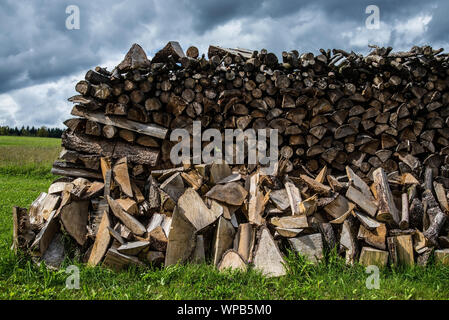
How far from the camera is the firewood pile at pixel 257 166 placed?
3.04 m

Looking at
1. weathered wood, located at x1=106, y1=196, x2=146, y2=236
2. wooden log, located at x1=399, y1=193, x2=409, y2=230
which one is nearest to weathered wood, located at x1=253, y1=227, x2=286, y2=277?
weathered wood, located at x1=106, y1=196, x2=146, y2=236

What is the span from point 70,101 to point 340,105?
3.31m

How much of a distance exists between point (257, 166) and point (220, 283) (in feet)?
5.26

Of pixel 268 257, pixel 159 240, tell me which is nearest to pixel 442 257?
pixel 268 257

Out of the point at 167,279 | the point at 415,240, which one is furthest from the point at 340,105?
the point at 167,279

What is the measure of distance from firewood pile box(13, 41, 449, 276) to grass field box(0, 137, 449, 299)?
7.2 inches

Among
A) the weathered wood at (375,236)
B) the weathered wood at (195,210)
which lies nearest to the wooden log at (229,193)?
the weathered wood at (195,210)

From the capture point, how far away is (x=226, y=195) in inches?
127

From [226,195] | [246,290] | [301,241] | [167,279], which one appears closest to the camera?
[246,290]

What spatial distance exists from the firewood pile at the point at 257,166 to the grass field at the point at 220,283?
184 millimetres

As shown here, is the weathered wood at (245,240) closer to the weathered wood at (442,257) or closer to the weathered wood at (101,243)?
the weathered wood at (101,243)

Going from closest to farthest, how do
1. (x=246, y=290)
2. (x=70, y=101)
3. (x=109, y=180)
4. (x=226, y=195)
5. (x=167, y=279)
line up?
(x=246, y=290)
(x=167, y=279)
(x=226, y=195)
(x=109, y=180)
(x=70, y=101)

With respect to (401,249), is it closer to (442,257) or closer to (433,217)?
(442,257)
